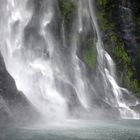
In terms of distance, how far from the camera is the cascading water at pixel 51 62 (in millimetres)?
55875

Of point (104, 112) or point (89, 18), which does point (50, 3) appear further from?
point (104, 112)

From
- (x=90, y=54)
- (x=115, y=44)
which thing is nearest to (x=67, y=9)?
(x=90, y=54)

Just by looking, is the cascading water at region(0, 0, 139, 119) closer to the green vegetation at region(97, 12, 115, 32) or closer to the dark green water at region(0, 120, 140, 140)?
the green vegetation at region(97, 12, 115, 32)

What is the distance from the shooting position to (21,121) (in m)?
43.2

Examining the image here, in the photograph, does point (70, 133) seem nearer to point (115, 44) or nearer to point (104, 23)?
point (115, 44)

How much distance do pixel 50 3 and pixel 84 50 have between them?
34.4 ft

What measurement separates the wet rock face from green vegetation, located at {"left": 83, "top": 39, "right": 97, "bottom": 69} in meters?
23.9

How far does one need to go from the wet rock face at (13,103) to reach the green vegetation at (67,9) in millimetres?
28787

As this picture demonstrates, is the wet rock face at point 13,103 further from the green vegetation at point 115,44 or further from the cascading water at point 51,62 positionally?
the green vegetation at point 115,44

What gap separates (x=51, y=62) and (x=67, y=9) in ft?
46.4

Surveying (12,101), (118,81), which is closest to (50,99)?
(12,101)

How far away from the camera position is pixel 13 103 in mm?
43594

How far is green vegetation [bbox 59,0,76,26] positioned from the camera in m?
71.2

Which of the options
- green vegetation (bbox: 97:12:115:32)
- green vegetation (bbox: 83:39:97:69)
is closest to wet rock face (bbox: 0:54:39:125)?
green vegetation (bbox: 83:39:97:69)
